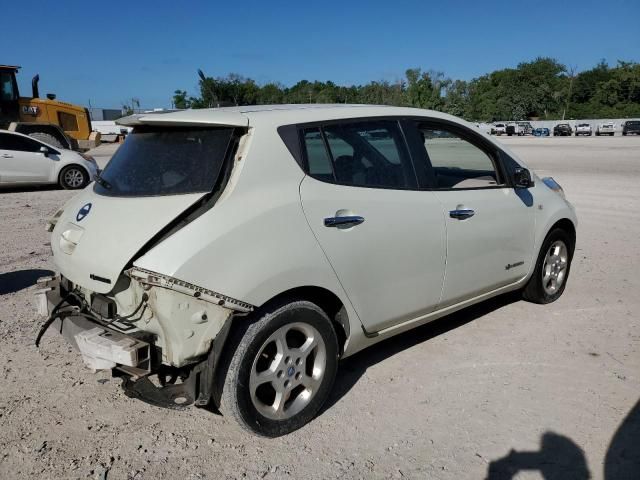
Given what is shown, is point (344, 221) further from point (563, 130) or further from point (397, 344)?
point (563, 130)

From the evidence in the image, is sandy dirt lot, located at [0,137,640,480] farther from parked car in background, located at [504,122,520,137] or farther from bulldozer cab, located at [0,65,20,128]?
parked car in background, located at [504,122,520,137]

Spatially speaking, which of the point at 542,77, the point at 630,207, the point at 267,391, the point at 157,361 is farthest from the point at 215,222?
the point at 542,77

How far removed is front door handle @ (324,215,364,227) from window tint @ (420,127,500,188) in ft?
3.07

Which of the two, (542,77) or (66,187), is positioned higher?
(542,77)

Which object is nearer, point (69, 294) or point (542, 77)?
point (69, 294)

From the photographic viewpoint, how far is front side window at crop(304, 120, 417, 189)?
336 cm

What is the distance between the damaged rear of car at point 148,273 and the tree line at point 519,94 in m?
74.9

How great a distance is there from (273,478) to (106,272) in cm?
136

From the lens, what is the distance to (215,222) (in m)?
2.80

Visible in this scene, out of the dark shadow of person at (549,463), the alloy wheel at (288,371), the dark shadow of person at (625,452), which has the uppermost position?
the alloy wheel at (288,371)

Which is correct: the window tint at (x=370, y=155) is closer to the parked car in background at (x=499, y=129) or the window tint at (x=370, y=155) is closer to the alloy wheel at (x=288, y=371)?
the alloy wheel at (x=288, y=371)

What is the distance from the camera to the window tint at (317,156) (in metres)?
3.28

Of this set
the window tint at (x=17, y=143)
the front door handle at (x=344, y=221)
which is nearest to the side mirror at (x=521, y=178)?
the front door handle at (x=344, y=221)

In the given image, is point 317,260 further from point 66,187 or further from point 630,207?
point 66,187
